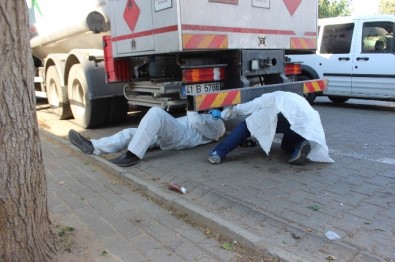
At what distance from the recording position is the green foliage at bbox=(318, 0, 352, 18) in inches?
850

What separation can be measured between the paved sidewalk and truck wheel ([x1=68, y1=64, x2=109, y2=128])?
225 centimetres

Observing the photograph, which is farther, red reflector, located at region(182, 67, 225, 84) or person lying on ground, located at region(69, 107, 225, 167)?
red reflector, located at region(182, 67, 225, 84)

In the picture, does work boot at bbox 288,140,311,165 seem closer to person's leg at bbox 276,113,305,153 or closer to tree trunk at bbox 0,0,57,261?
person's leg at bbox 276,113,305,153

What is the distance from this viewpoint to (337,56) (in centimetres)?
860

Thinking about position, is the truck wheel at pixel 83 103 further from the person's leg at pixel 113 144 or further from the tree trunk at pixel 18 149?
the tree trunk at pixel 18 149

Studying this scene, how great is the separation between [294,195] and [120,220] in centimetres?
151

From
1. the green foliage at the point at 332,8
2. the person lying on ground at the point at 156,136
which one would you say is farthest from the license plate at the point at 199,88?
the green foliage at the point at 332,8

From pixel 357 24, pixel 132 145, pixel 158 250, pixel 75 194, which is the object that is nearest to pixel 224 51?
pixel 132 145

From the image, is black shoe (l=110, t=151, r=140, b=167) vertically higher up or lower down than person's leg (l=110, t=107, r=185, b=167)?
lower down

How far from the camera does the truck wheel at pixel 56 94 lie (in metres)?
7.64

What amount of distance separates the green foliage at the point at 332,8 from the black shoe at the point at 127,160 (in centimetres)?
1924

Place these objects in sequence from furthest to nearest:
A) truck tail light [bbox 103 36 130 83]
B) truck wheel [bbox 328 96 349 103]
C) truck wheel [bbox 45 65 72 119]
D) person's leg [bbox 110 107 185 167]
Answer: truck wheel [bbox 328 96 349 103]
truck wheel [bbox 45 65 72 119]
truck tail light [bbox 103 36 130 83]
person's leg [bbox 110 107 185 167]

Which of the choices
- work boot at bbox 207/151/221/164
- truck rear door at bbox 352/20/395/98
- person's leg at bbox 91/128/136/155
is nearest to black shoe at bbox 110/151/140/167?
person's leg at bbox 91/128/136/155

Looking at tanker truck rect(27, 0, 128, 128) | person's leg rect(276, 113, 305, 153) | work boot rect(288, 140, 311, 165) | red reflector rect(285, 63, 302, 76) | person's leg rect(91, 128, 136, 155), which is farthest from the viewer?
tanker truck rect(27, 0, 128, 128)
